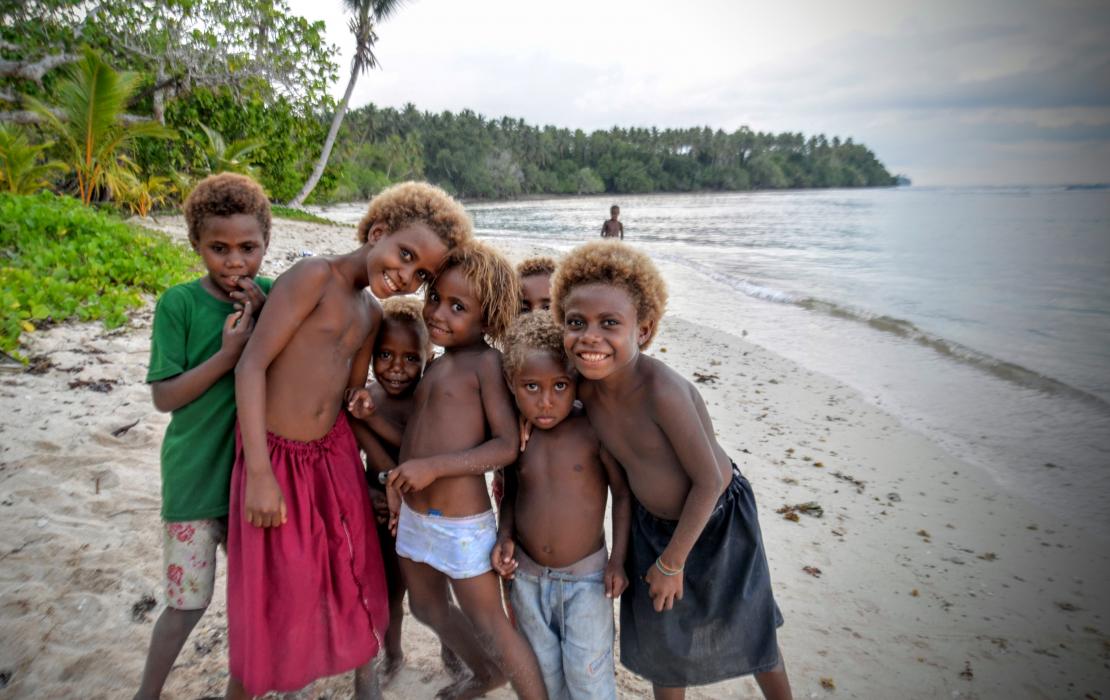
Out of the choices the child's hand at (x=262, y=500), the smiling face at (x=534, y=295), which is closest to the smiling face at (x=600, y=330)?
the smiling face at (x=534, y=295)

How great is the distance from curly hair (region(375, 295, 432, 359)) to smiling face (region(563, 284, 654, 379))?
670 millimetres

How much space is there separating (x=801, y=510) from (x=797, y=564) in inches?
26.0

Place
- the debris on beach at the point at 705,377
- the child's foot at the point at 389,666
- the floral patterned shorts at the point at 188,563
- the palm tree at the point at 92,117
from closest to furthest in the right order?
the floral patterned shorts at the point at 188,563, the child's foot at the point at 389,666, the debris on beach at the point at 705,377, the palm tree at the point at 92,117

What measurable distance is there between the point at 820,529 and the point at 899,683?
124 centimetres

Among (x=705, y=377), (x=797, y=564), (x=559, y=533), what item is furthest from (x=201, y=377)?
(x=705, y=377)

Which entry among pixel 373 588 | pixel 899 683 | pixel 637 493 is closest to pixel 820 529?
pixel 899 683

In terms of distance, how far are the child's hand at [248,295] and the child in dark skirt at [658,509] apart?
1.06 metres

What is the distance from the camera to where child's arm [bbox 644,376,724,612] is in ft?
6.09

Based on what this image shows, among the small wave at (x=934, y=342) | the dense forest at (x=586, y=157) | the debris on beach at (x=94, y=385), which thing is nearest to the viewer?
the debris on beach at (x=94, y=385)

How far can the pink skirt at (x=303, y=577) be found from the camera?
1.90 m

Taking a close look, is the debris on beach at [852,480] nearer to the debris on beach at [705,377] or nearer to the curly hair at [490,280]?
the debris on beach at [705,377]

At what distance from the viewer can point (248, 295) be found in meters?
2.03

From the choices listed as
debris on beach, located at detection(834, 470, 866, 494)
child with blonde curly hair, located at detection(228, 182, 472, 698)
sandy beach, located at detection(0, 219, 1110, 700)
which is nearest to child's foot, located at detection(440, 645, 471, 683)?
sandy beach, located at detection(0, 219, 1110, 700)

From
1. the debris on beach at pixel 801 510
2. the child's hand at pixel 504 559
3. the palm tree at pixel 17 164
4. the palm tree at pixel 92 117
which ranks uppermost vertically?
the palm tree at pixel 92 117
